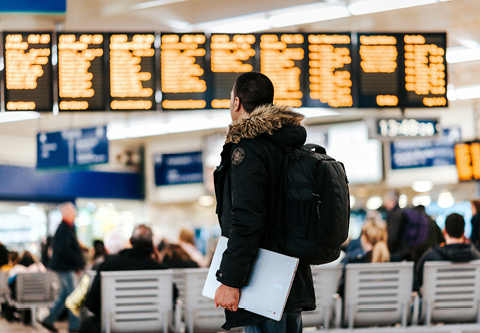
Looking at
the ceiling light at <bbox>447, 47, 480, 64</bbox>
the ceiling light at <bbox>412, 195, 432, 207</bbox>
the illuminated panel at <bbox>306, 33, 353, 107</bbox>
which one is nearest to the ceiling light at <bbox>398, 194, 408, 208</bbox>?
the ceiling light at <bbox>412, 195, 432, 207</bbox>

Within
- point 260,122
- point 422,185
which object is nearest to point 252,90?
point 260,122

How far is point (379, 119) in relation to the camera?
7.30 m

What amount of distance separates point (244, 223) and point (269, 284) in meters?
0.25

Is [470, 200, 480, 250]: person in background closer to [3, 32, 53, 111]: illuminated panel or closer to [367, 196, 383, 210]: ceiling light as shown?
[367, 196, 383, 210]: ceiling light

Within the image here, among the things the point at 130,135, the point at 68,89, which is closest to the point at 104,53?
the point at 68,89

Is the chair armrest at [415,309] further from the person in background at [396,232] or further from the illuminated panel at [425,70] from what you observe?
the person in background at [396,232]

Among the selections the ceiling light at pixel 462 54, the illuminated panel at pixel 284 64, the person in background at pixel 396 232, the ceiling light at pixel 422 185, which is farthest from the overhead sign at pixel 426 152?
the illuminated panel at pixel 284 64

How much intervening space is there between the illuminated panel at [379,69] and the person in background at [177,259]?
2.53 meters

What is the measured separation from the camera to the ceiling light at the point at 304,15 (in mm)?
7355

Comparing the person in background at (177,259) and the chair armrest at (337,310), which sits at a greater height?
the person in background at (177,259)

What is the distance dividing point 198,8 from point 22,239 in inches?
407

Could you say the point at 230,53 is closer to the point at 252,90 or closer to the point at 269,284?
the point at 252,90

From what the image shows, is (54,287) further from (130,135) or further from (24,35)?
(130,135)

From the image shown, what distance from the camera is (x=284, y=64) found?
6176mm
